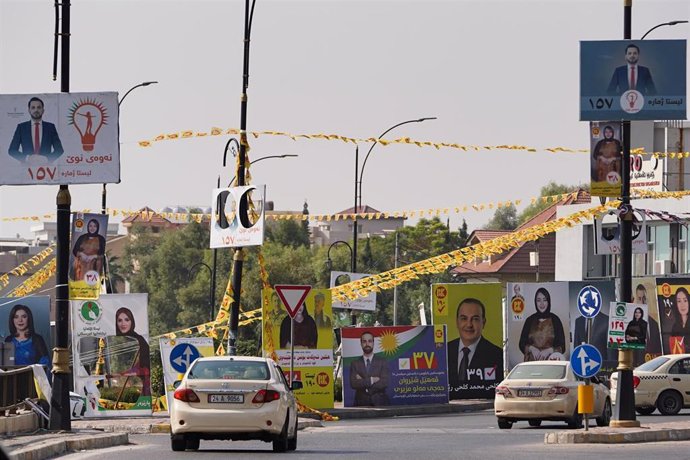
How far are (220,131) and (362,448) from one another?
14.7 m

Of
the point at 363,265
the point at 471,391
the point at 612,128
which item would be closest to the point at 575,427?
the point at 612,128

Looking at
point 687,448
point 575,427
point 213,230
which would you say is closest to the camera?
point 687,448

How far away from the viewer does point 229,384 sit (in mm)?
21859

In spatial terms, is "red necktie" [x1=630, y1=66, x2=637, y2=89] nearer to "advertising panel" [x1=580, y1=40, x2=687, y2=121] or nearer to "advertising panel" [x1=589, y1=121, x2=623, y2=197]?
"advertising panel" [x1=580, y1=40, x2=687, y2=121]

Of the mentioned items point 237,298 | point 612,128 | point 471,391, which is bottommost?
point 471,391

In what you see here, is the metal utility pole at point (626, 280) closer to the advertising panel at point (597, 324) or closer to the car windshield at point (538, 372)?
the car windshield at point (538, 372)

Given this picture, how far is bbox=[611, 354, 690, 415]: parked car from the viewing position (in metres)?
37.8

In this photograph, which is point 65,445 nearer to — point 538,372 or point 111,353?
point 538,372

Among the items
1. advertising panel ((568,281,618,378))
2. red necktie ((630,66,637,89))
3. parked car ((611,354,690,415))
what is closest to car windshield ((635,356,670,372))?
parked car ((611,354,690,415))

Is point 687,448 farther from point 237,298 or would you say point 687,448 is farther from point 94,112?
point 237,298

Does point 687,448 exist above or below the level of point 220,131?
below

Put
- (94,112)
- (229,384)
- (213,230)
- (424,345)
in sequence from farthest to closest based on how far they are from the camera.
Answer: (424,345) < (213,230) < (94,112) < (229,384)

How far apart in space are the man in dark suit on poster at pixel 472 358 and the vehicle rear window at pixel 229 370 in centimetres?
2155

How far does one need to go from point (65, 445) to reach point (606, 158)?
10.8 metres
